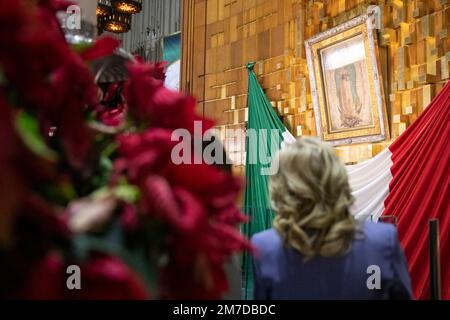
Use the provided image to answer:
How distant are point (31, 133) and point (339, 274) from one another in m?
0.82

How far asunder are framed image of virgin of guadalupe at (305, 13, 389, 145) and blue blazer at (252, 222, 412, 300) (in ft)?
8.65

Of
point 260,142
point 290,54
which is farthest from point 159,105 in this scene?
point 290,54

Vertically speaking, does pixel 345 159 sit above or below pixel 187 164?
above

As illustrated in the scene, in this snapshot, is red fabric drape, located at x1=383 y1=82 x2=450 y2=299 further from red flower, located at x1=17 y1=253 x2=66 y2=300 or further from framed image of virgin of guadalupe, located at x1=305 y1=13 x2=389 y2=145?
red flower, located at x1=17 y1=253 x2=66 y2=300

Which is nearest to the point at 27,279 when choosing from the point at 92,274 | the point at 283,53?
the point at 92,274

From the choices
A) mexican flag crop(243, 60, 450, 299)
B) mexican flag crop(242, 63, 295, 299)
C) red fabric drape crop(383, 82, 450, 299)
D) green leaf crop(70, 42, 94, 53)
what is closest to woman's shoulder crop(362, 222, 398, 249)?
green leaf crop(70, 42, 94, 53)

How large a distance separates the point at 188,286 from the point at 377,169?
10.3ft

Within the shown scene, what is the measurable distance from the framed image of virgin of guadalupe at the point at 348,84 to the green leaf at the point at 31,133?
342 cm

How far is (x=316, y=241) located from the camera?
1018mm

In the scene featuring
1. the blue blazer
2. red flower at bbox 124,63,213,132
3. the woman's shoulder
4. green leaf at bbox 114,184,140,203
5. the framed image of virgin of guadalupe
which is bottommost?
the blue blazer

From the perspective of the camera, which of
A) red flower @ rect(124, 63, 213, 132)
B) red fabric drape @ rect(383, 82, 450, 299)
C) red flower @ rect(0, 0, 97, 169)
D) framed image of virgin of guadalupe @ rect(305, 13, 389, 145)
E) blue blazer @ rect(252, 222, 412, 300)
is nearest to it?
red flower @ rect(0, 0, 97, 169)

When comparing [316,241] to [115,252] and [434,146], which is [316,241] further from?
[434,146]

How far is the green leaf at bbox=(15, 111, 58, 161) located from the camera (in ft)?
0.98

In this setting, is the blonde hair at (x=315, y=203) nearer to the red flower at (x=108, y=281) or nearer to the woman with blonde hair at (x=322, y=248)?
the woman with blonde hair at (x=322, y=248)
